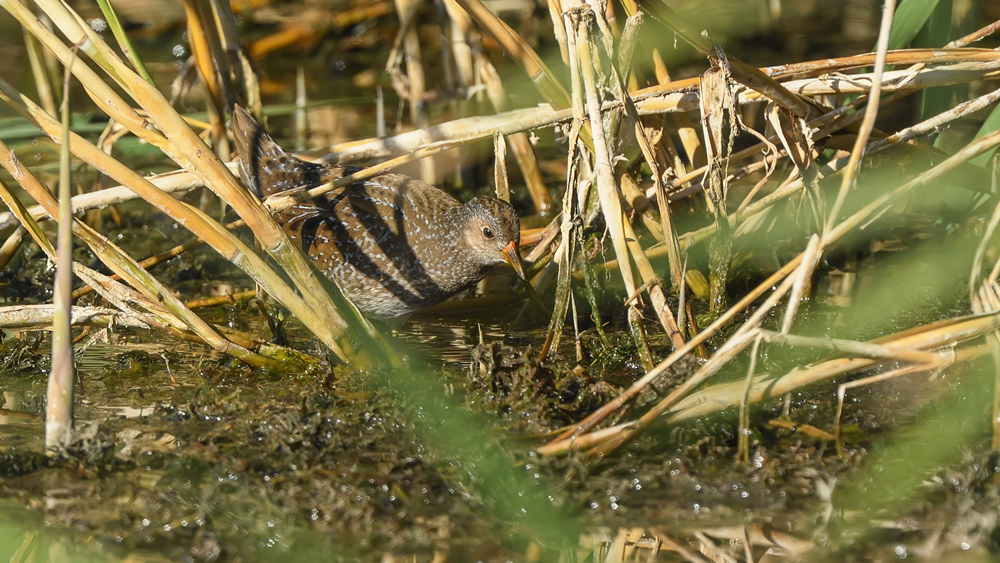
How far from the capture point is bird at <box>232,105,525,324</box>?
4.30 metres

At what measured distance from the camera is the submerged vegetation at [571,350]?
2.74 m

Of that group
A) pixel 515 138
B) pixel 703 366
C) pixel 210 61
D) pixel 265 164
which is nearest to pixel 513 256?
pixel 515 138

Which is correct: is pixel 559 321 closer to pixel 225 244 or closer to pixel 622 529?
pixel 622 529

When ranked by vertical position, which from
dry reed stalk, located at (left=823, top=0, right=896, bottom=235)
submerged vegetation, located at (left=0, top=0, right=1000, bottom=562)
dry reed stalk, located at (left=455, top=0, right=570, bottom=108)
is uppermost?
dry reed stalk, located at (left=455, top=0, right=570, bottom=108)

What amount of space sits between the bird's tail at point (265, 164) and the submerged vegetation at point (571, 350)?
184mm

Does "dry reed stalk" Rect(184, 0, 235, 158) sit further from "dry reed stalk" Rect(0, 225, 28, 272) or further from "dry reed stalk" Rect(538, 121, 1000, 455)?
"dry reed stalk" Rect(538, 121, 1000, 455)

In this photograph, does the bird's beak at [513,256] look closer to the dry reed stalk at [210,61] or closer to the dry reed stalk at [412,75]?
the dry reed stalk at [412,75]

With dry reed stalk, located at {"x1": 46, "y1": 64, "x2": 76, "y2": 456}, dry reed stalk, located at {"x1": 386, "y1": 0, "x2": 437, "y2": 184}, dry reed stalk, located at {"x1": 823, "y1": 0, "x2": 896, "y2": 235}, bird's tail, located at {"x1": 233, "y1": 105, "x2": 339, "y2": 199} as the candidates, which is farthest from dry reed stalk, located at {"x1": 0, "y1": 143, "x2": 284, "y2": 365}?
dry reed stalk, located at {"x1": 386, "y1": 0, "x2": 437, "y2": 184}

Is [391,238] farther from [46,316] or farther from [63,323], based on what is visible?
[63,323]

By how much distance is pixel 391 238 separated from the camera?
4.39m

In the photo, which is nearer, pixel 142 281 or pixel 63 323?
pixel 63 323

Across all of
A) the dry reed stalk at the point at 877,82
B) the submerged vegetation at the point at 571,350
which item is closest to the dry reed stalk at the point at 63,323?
the submerged vegetation at the point at 571,350

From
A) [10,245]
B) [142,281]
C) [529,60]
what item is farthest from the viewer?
[10,245]

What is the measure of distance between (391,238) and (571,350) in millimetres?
994
